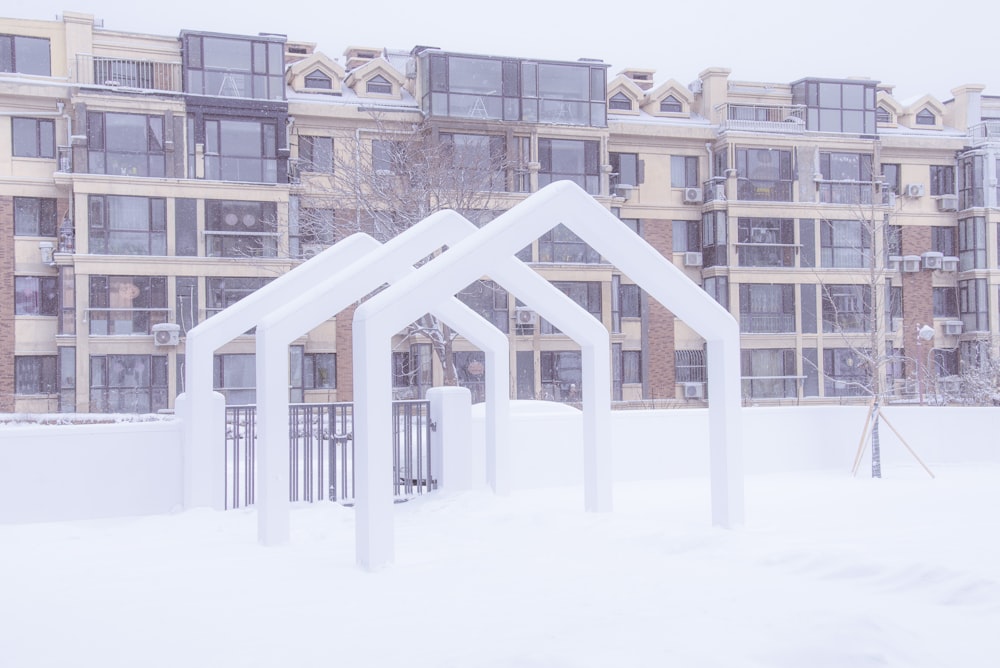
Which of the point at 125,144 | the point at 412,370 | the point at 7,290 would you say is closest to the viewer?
the point at 125,144

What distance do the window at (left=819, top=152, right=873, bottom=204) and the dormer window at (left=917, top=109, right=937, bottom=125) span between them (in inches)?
161

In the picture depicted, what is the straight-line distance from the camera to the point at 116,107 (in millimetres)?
27734

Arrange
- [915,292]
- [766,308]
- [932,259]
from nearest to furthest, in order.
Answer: [766,308], [932,259], [915,292]

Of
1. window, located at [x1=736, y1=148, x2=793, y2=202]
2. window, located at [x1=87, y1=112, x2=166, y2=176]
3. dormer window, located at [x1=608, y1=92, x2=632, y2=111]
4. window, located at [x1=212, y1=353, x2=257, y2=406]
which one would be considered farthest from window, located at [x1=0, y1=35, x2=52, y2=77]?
window, located at [x1=736, y1=148, x2=793, y2=202]

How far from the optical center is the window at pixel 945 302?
1444 inches

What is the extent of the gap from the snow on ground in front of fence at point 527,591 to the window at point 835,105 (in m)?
25.5

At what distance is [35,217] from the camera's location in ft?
94.0

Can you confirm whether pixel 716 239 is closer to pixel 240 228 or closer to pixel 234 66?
pixel 240 228

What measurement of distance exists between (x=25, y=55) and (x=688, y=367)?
22996mm

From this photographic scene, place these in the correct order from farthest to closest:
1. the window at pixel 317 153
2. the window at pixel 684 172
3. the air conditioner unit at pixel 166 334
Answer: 1. the window at pixel 684 172
2. the window at pixel 317 153
3. the air conditioner unit at pixel 166 334

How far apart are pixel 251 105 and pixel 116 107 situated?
3754mm

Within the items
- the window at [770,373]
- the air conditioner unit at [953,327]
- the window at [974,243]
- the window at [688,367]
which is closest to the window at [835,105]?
the window at [974,243]

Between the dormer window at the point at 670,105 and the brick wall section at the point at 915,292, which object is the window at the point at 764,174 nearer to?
the dormer window at the point at 670,105

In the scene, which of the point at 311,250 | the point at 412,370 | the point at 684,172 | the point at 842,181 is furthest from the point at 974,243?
the point at 311,250
